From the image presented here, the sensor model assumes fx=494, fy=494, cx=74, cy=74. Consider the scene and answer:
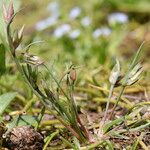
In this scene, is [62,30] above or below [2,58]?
below

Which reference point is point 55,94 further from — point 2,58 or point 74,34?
point 74,34

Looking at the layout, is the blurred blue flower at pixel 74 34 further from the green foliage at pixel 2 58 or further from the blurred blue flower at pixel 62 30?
the green foliage at pixel 2 58

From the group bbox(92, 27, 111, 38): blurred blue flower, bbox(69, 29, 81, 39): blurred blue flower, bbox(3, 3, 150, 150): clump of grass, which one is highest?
bbox(3, 3, 150, 150): clump of grass

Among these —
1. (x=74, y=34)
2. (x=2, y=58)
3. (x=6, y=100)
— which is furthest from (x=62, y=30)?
(x=6, y=100)

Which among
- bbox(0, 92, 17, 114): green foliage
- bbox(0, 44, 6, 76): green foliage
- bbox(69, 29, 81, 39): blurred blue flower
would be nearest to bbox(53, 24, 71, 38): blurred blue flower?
bbox(69, 29, 81, 39): blurred blue flower

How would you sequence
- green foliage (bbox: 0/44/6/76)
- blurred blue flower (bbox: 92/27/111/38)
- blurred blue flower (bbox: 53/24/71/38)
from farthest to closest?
blurred blue flower (bbox: 53/24/71/38)
blurred blue flower (bbox: 92/27/111/38)
green foliage (bbox: 0/44/6/76)

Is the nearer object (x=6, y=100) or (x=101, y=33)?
(x=6, y=100)

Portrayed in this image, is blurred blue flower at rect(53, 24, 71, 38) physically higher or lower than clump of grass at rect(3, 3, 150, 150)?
lower

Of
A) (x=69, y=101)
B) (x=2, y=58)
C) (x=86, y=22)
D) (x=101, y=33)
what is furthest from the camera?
(x=86, y=22)

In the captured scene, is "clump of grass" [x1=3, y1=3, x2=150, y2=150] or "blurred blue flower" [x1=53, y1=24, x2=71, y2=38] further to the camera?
"blurred blue flower" [x1=53, y1=24, x2=71, y2=38]

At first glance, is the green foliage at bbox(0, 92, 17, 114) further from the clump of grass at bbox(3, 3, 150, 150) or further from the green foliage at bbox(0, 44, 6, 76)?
the green foliage at bbox(0, 44, 6, 76)

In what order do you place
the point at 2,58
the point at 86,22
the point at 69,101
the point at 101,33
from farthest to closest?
the point at 86,22 → the point at 101,33 → the point at 2,58 → the point at 69,101
